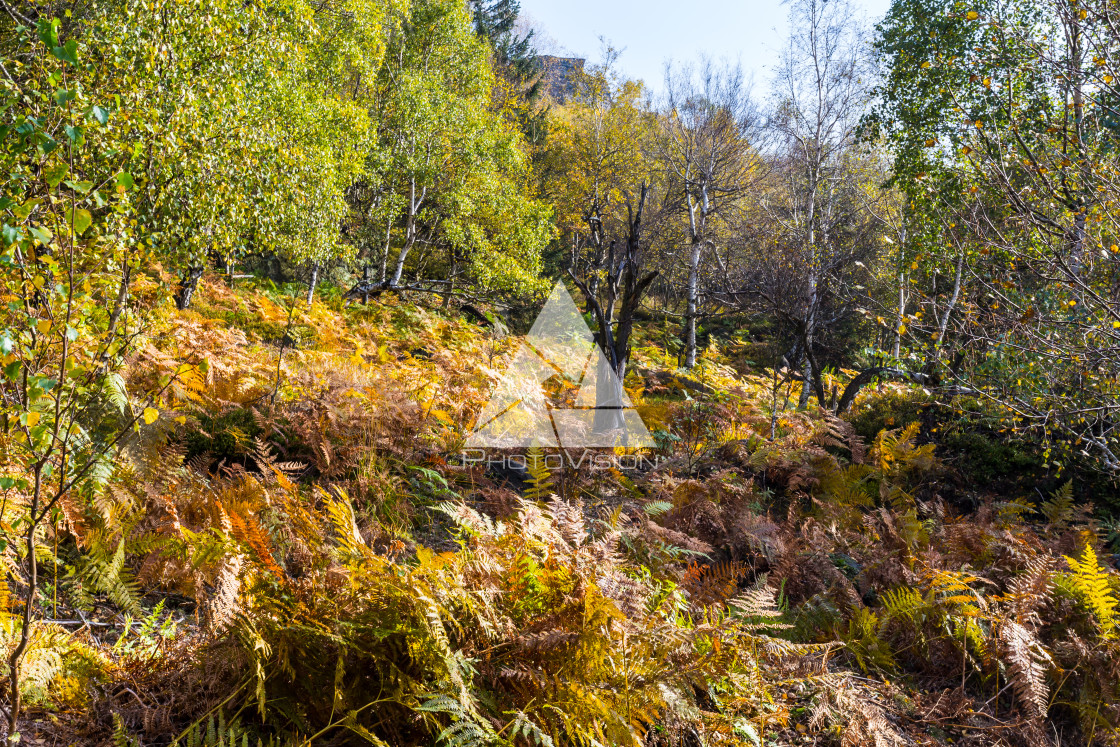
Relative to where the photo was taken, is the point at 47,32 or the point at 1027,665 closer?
the point at 47,32

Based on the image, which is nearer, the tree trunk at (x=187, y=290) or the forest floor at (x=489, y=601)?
the forest floor at (x=489, y=601)

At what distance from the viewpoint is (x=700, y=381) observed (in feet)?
41.7

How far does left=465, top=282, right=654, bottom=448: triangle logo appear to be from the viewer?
17.1ft

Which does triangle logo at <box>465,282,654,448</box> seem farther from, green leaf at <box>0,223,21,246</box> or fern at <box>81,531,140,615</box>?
green leaf at <box>0,223,21,246</box>

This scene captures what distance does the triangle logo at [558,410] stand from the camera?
521cm

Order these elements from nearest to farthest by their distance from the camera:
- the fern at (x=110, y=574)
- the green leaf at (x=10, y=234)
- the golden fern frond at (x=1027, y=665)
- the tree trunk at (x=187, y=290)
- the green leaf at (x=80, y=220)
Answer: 1. the green leaf at (x=10, y=234)
2. the green leaf at (x=80, y=220)
3. the fern at (x=110, y=574)
4. the golden fern frond at (x=1027, y=665)
5. the tree trunk at (x=187, y=290)

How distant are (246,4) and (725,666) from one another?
23.9 ft

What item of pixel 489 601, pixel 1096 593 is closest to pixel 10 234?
pixel 489 601

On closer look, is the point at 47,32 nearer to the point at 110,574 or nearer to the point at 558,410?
the point at 110,574

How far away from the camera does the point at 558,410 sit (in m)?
6.38

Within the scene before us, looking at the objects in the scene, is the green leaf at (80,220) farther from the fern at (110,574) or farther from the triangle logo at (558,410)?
the triangle logo at (558,410)

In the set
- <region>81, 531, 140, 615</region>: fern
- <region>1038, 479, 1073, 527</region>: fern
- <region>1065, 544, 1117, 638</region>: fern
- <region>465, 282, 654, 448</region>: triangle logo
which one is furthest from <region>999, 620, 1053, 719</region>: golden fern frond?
<region>81, 531, 140, 615</region>: fern

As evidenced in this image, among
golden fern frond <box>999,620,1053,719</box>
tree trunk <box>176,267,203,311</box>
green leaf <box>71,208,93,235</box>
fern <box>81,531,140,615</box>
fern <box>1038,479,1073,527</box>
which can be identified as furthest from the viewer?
tree trunk <box>176,267,203,311</box>

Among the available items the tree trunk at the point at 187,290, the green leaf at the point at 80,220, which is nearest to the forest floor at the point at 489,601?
the green leaf at the point at 80,220
